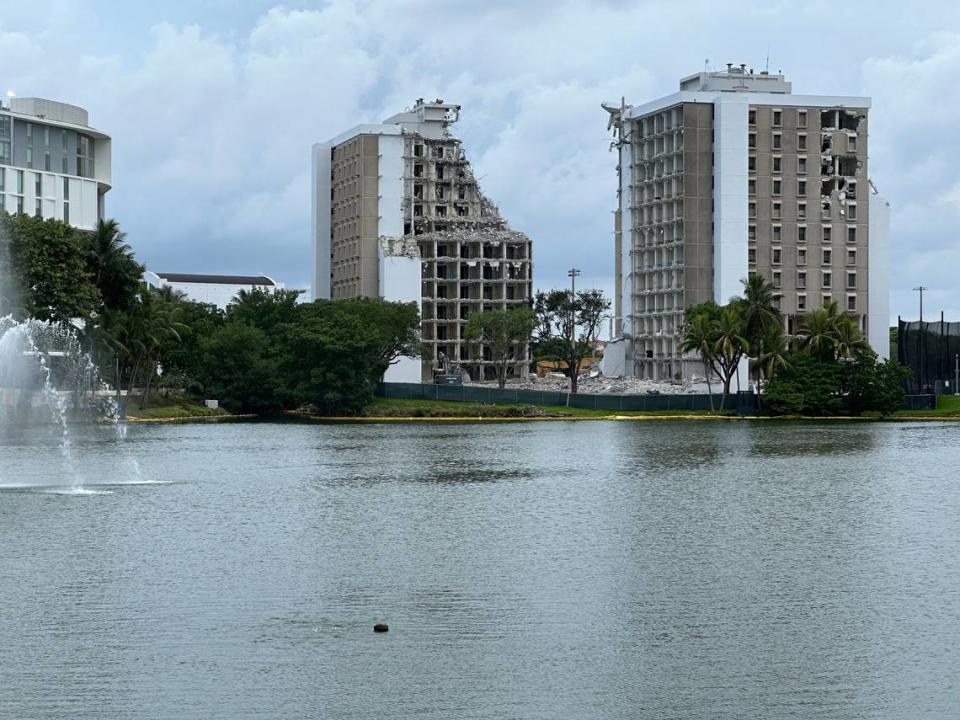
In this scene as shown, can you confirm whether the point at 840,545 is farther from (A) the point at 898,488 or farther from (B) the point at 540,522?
(A) the point at 898,488

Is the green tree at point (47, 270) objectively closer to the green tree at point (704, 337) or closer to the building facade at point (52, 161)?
the building facade at point (52, 161)

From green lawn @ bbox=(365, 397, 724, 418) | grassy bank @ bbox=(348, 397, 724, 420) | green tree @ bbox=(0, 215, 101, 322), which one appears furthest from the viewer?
green lawn @ bbox=(365, 397, 724, 418)

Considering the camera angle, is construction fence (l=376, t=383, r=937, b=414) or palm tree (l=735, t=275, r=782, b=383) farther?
palm tree (l=735, t=275, r=782, b=383)

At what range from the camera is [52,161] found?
18062 cm

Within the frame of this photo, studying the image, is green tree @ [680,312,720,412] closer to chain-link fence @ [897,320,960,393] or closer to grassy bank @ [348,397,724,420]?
grassy bank @ [348,397,724,420]

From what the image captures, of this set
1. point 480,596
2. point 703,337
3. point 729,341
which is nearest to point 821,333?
point 729,341

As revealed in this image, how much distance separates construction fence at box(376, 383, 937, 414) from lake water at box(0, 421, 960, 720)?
88481mm

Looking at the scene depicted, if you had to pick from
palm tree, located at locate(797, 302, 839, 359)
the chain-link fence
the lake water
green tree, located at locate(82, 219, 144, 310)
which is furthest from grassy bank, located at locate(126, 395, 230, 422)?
the chain-link fence

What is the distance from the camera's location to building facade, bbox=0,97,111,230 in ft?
569

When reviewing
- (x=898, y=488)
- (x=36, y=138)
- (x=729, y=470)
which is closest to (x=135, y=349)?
(x=36, y=138)

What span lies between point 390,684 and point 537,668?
3.34m

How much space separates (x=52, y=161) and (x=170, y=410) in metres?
39.4

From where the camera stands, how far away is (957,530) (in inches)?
2185

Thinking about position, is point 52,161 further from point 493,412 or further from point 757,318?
point 757,318
